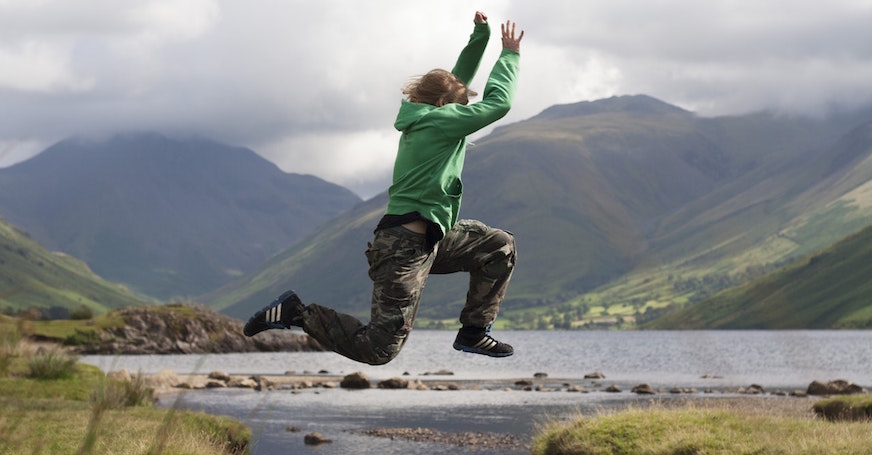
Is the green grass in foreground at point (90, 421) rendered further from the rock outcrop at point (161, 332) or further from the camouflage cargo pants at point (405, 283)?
the rock outcrop at point (161, 332)

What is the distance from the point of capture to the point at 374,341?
8.96 meters

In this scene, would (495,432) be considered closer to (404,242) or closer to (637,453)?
(637,453)

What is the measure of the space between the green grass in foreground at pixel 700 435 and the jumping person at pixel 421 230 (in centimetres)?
908

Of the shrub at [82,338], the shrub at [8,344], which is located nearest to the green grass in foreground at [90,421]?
the shrub at [8,344]

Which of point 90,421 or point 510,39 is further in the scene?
point 510,39

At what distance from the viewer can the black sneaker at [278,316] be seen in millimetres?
9227

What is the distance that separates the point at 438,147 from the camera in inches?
345

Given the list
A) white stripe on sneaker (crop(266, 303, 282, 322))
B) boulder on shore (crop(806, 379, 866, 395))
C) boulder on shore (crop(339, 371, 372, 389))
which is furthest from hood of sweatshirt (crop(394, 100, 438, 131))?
boulder on shore (crop(339, 371, 372, 389))

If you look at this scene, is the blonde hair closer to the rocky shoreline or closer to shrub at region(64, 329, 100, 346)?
the rocky shoreline

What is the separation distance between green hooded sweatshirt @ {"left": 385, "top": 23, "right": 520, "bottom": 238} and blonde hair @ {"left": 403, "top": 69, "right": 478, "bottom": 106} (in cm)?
15

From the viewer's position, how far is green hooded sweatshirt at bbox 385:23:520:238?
8.65m

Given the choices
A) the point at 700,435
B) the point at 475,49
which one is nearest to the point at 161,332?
the point at 700,435

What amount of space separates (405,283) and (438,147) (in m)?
1.35

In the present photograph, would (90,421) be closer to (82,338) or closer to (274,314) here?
(274,314)
